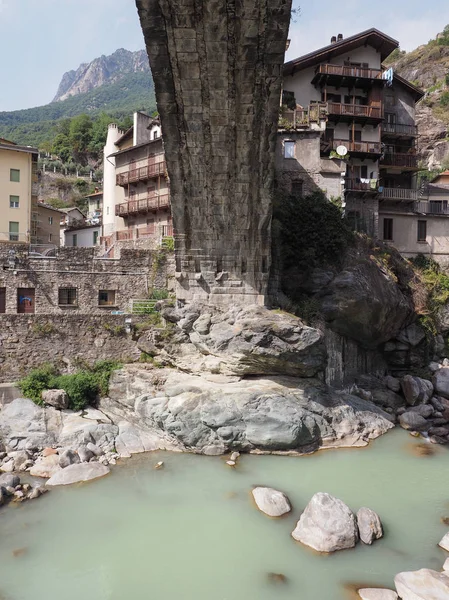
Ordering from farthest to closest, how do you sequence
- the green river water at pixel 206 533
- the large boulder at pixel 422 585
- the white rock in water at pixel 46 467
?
the white rock in water at pixel 46 467
the green river water at pixel 206 533
the large boulder at pixel 422 585

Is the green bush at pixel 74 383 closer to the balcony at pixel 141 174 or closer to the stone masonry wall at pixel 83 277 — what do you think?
the stone masonry wall at pixel 83 277

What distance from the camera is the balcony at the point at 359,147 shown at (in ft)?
76.3

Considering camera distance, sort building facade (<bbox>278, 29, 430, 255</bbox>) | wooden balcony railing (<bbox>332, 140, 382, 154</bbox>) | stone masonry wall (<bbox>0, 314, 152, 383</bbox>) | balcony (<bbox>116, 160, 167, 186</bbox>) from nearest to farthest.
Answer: stone masonry wall (<bbox>0, 314, 152, 383</bbox>), building facade (<bbox>278, 29, 430, 255</bbox>), wooden balcony railing (<bbox>332, 140, 382, 154</bbox>), balcony (<bbox>116, 160, 167, 186</bbox>)

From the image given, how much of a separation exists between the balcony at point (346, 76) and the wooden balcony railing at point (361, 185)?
5487 mm

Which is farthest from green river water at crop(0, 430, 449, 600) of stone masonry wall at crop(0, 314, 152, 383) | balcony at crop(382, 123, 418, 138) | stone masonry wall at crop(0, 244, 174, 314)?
balcony at crop(382, 123, 418, 138)

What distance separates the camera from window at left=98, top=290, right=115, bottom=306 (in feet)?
61.1

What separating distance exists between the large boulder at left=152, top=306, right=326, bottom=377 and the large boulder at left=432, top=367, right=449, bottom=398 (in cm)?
710

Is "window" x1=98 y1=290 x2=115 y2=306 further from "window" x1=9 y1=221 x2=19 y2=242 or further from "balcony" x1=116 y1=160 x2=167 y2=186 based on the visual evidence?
"window" x1=9 y1=221 x2=19 y2=242

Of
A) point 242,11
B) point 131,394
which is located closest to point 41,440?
point 131,394

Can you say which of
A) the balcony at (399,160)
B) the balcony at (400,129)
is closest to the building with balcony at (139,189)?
the balcony at (399,160)

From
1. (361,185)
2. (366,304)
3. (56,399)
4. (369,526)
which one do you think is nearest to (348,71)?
(361,185)

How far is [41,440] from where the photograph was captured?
530 inches

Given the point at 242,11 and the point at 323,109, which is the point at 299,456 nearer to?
the point at 242,11

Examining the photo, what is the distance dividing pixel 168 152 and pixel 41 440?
9872mm
